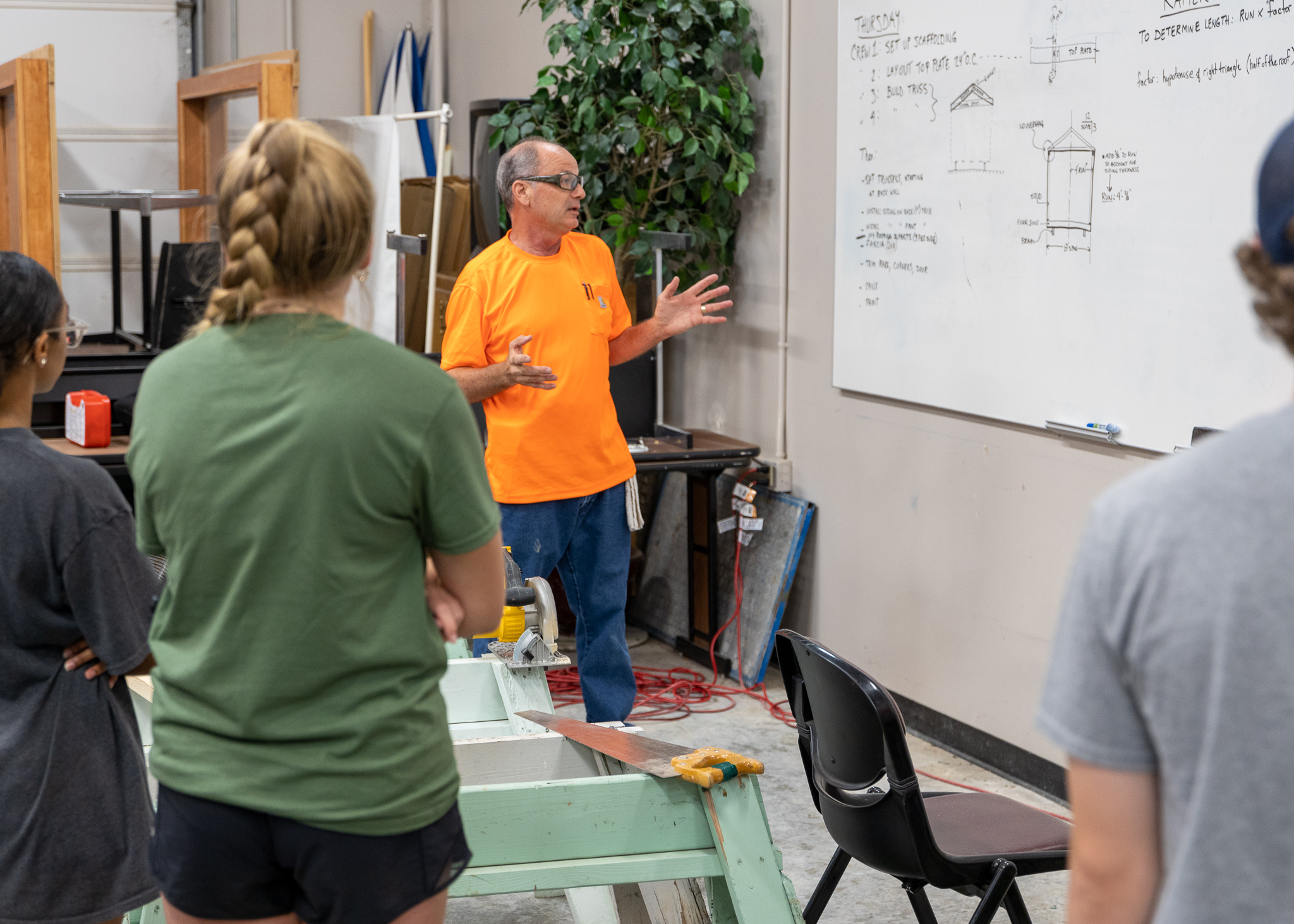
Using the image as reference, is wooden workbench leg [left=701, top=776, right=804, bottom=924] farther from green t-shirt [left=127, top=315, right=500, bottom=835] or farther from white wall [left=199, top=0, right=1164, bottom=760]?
white wall [left=199, top=0, right=1164, bottom=760]

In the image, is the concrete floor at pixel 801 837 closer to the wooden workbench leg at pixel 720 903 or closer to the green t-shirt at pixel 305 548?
the wooden workbench leg at pixel 720 903

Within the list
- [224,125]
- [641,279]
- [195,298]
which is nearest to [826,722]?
[641,279]

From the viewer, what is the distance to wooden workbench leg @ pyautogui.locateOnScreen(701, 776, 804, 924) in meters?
1.87

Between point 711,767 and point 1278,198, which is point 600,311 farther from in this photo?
point 1278,198

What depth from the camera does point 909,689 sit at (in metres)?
3.94

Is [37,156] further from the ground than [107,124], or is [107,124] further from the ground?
[107,124]

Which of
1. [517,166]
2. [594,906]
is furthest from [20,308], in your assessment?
[517,166]

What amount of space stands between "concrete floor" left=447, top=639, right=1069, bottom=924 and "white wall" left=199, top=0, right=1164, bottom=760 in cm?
17

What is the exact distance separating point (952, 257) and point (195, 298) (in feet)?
10.2

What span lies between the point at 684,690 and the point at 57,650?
2970mm

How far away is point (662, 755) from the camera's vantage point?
2.03m

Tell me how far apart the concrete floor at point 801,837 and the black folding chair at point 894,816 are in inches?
7.0

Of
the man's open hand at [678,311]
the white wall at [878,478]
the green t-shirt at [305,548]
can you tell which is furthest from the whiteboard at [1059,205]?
the green t-shirt at [305,548]

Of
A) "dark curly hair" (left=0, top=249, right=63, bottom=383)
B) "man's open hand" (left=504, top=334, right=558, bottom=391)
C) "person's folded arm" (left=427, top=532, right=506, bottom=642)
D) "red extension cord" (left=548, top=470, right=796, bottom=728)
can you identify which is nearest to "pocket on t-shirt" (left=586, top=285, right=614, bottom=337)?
"man's open hand" (left=504, top=334, right=558, bottom=391)
